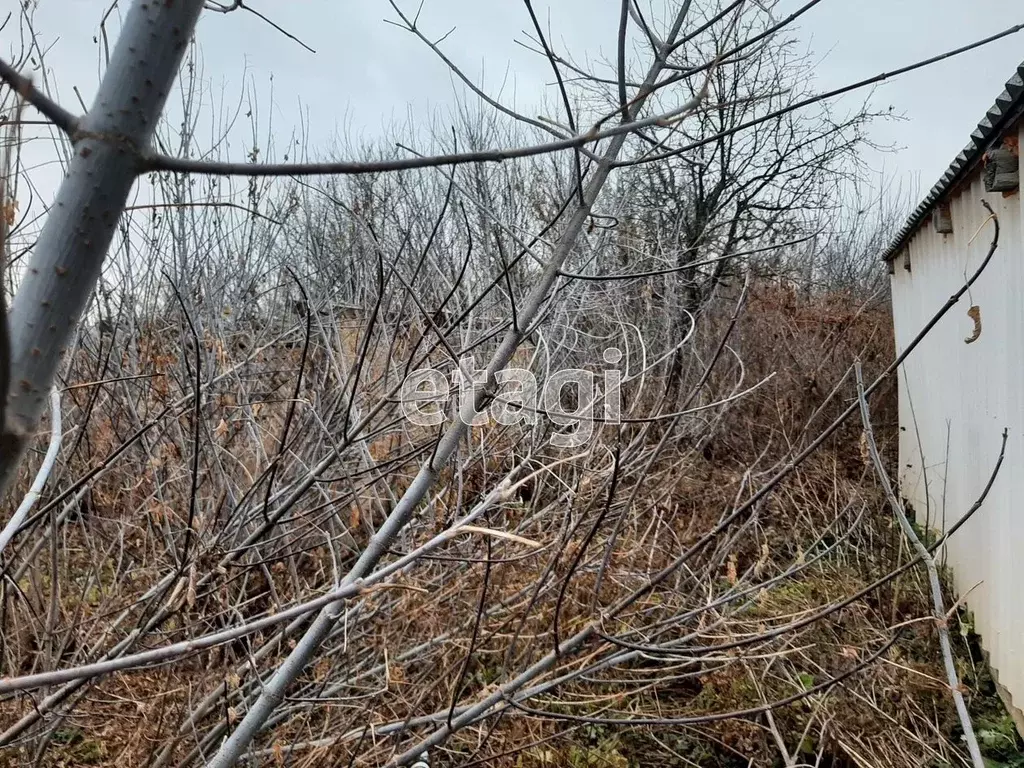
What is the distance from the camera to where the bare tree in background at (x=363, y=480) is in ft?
3.02

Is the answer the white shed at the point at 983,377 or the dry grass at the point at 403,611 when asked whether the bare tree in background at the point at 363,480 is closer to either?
the dry grass at the point at 403,611

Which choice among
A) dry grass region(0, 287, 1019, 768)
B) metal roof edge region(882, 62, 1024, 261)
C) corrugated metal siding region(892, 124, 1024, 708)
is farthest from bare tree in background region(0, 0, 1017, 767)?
metal roof edge region(882, 62, 1024, 261)

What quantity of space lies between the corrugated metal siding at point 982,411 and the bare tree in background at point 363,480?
0.60 meters

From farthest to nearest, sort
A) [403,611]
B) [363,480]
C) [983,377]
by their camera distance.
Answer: [983,377], [363,480], [403,611]

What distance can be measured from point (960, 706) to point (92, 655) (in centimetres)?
257

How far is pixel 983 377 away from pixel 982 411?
0.71ft

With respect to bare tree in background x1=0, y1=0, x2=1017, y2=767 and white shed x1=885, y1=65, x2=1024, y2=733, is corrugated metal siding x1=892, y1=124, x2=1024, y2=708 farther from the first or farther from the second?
bare tree in background x1=0, y1=0, x2=1017, y2=767

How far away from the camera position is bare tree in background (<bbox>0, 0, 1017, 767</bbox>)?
3.02 ft

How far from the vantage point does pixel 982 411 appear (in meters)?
4.02

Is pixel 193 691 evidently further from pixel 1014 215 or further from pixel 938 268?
pixel 938 268

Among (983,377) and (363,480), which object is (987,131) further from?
(363,480)

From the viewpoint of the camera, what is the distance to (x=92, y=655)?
6.69 feet

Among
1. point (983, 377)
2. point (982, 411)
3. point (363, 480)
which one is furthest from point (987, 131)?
point (363, 480)

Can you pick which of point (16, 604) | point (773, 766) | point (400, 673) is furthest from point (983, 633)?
point (16, 604)
